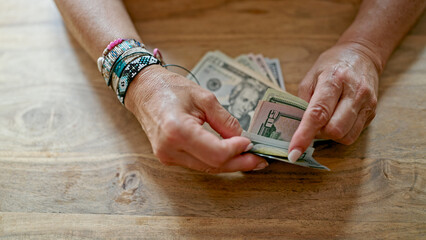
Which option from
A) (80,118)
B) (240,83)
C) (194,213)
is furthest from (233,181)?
(80,118)

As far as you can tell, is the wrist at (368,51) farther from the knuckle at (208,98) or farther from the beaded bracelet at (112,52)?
the beaded bracelet at (112,52)

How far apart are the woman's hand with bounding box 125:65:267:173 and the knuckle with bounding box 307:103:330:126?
18 cm

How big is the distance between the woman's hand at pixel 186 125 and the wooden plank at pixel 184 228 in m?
0.16

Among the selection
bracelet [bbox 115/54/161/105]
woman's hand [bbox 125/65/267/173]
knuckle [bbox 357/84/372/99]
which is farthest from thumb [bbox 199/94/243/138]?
knuckle [bbox 357/84/372/99]

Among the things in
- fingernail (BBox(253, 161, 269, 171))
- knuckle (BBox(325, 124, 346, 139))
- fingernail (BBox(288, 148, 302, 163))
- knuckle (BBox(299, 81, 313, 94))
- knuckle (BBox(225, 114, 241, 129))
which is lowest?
fingernail (BBox(253, 161, 269, 171))

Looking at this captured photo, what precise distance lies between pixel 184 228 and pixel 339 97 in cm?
57

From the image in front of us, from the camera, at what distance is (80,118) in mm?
1115

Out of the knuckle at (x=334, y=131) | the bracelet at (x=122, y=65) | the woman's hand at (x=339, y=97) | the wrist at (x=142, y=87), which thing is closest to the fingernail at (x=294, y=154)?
the woman's hand at (x=339, y=97)

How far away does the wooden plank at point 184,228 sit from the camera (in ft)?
2.89

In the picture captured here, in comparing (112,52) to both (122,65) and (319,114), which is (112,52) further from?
(319,114)

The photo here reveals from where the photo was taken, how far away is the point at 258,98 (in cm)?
109

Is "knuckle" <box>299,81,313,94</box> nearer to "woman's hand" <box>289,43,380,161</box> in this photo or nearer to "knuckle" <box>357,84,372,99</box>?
"woman's hand" <box>289,43,380,161</box>

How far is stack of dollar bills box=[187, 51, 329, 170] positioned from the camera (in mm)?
906

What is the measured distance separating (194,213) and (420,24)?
1.08 metres
